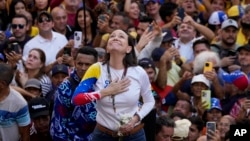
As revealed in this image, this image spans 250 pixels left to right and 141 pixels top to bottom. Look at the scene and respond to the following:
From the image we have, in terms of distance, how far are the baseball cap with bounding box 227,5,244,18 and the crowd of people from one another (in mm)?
15

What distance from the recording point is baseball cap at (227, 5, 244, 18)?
50.1 feet

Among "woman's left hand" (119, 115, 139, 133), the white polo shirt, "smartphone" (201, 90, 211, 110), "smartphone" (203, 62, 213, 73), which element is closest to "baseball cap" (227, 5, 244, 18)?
"smartphone" (203, 62, 213, 73)

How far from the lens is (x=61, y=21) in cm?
1509

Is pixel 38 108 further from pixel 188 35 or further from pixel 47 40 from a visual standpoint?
pixel 188 35

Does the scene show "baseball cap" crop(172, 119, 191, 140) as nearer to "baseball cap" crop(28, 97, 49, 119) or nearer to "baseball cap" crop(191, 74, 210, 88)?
"baseball cap" crop(191, 74, 210, 88)

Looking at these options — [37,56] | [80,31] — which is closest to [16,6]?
[80,31]

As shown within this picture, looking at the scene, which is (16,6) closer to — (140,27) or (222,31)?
(140,27)

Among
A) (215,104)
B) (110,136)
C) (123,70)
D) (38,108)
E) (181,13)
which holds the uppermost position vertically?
(123,70)

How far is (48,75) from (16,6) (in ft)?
8.09

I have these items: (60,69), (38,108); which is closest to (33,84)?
(60,69)

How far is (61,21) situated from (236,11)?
269 cm

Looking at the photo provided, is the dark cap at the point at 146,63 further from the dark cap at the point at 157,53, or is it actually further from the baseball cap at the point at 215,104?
the baseball cap at the point at 215,104

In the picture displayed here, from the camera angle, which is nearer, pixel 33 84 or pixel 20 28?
pixel 33 84

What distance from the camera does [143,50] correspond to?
13570 millimetres
